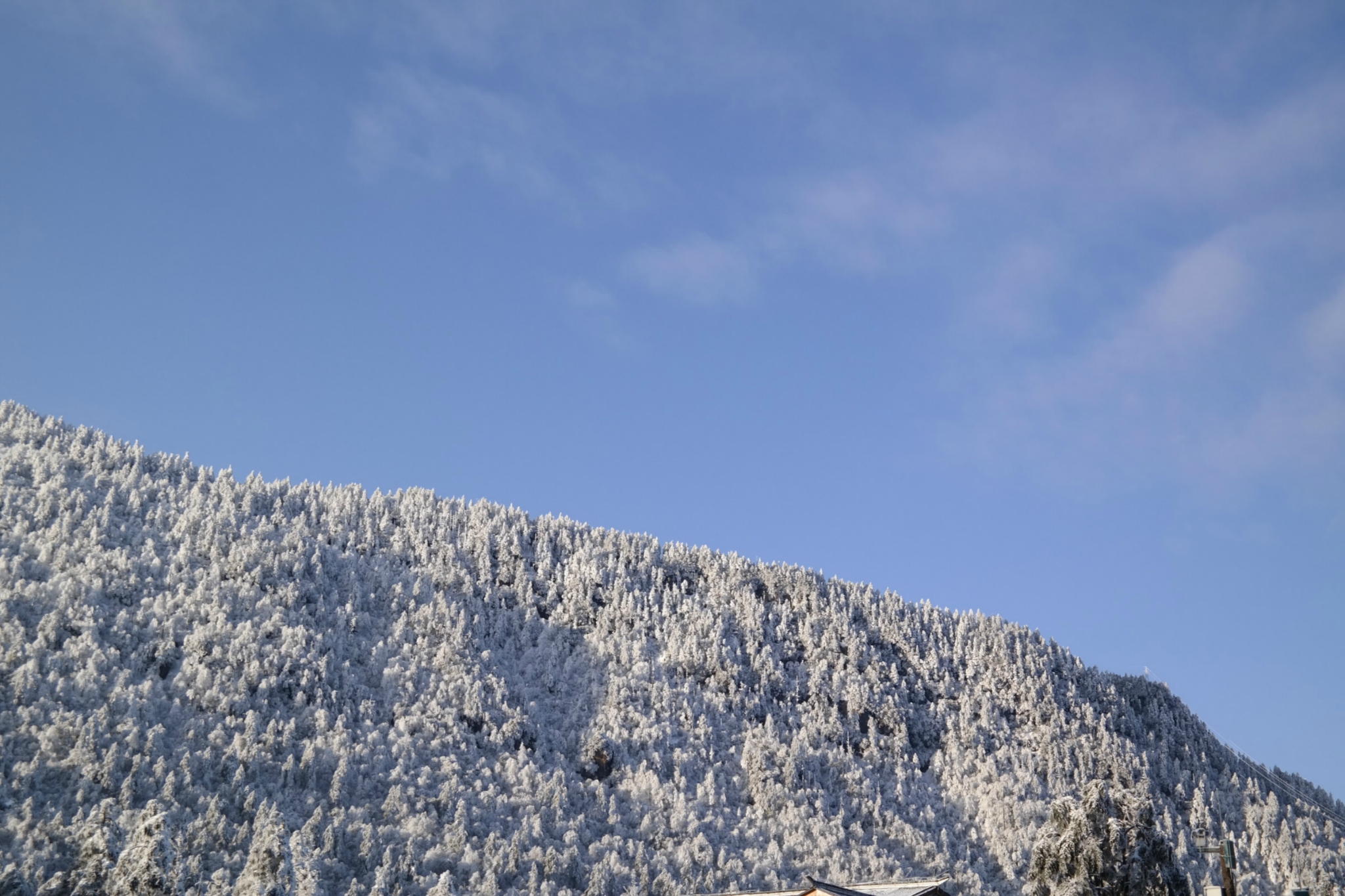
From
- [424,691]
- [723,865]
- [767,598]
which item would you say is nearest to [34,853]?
[424,691]

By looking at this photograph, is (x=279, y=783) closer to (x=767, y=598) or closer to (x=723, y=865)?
(x=723, y=865)

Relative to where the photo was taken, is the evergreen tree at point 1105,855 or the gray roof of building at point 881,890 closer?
the gray roof of building at point 881,890

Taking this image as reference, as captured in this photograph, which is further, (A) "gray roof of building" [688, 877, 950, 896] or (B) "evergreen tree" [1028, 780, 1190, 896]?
(B) "evergreen tree" [1028, 780, 1190, 896]

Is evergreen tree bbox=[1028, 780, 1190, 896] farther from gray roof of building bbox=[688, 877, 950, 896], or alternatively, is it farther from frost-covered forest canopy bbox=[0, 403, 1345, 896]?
frost-covered forest canopy bbox=[0, 403, 1345, 896]

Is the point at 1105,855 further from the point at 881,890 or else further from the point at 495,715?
the point at 495,715

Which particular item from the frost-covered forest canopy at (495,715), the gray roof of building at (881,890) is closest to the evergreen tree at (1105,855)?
the gray roof of building at (881,890)

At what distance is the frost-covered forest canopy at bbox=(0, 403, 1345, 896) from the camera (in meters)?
96.4

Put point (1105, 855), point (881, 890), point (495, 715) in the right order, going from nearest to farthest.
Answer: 1. point (881, 890)
2. point (1105, 855)
3. point (495, 715)

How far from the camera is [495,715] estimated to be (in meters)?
132

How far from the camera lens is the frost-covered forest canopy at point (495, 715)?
96375 millimetres

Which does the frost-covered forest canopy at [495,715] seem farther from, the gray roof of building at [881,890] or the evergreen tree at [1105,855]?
the evergreen tree at [1105,855]

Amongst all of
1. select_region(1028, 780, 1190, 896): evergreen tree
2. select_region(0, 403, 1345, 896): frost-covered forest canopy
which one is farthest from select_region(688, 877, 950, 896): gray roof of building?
select_region(0, 403, 1345, 896): frost-covered forest canopy

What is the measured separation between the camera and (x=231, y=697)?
112500 mm

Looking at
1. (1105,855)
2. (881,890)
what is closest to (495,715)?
(881,890)
